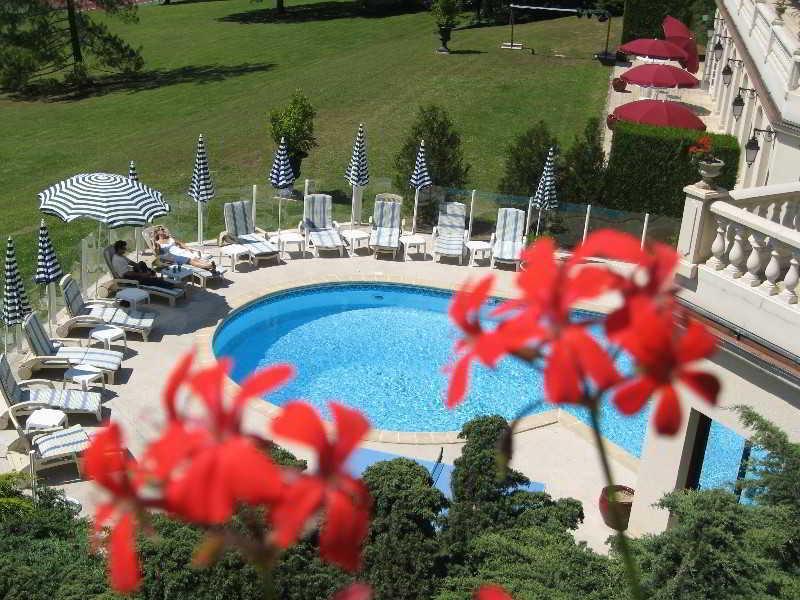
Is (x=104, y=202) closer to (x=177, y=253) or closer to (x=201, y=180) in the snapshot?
(x=177, y=253)

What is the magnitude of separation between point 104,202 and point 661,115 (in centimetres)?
1434

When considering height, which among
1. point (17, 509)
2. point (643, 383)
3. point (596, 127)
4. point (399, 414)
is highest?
point (643, 383)

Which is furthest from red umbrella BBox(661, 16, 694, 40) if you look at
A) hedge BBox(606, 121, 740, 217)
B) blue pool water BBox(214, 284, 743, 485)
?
blue pool water BBox(214, 284, 743, 485)

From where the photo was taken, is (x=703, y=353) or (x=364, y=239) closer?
(x=703, y=353)

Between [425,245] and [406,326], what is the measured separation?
2.67m

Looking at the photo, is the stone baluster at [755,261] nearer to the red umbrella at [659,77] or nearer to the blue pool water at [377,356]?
the blue pool water at [377,356]

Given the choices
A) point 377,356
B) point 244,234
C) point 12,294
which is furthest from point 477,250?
point 12,294

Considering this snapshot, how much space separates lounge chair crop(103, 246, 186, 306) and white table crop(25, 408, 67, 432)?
4851 millimetres

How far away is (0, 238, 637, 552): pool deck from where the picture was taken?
478 inches

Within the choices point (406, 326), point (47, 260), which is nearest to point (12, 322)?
point (47, 260)

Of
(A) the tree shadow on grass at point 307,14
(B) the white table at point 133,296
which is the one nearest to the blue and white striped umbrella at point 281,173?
(B) the white table at point 133,296

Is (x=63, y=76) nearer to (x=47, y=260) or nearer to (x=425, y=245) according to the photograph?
(x=425, y=245)

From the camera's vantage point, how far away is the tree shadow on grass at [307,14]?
55.0 metres

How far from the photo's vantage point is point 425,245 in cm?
2047
